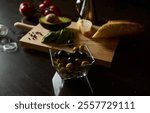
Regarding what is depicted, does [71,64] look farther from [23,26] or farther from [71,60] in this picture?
[23,26]

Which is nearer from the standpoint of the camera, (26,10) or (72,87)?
(72,87)

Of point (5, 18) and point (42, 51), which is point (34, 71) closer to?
point (42, 51)

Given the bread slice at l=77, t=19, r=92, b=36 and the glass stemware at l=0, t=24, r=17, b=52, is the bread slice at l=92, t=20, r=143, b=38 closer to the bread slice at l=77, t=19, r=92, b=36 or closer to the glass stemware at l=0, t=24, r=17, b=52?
the bread slice at l=77, t=19, r=92, b=36

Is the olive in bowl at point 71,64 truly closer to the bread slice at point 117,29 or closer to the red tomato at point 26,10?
the bread slice at point 117,29

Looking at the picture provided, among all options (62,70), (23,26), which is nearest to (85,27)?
(23,26)

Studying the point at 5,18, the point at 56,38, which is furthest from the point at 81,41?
the point at 5,18

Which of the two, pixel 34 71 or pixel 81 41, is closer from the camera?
pixel 34 71

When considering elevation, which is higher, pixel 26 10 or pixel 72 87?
pixel 26 10
